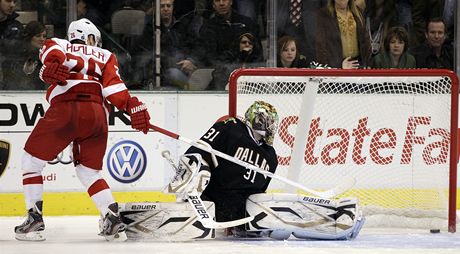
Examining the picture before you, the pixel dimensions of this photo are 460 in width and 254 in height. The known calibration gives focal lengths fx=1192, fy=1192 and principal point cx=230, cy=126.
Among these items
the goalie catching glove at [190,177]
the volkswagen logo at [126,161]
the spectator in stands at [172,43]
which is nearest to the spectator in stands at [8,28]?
the spectator in stands at [172,43]

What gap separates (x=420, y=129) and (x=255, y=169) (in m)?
1.28

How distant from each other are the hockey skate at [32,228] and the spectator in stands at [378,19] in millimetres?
3242

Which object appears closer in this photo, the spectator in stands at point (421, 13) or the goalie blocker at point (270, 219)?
the goalie blocker at point (270, 219)

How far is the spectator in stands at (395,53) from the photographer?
8.25 m

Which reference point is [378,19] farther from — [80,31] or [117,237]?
[117,237]

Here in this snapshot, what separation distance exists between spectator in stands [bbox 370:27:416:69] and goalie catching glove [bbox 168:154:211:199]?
9.00 feet

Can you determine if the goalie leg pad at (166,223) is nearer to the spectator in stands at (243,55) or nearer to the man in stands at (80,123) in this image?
the man in stands at (80,123)

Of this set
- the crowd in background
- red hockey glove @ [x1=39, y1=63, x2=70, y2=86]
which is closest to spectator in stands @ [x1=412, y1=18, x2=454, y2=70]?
the crowd in background

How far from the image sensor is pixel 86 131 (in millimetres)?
5875

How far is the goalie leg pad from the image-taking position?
19.2 feet

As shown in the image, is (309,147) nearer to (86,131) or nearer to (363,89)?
(363,89)

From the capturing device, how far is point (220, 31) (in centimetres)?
815

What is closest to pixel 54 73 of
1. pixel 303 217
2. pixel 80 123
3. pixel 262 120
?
pixel 80 123

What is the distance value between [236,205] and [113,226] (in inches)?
24.8
